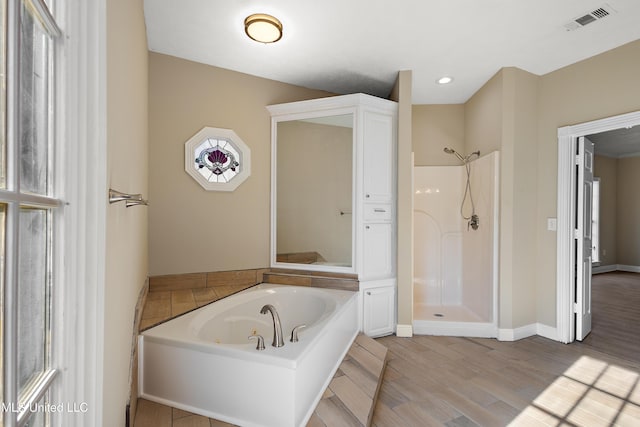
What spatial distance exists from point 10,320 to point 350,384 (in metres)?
1.81

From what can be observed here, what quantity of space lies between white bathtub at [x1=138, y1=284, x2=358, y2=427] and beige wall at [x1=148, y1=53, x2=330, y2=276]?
89 cm

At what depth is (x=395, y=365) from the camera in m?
2.36

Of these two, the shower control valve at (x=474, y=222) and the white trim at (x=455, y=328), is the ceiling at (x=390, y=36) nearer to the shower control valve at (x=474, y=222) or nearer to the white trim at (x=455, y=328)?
the shower control valve at (x=474, y=222)

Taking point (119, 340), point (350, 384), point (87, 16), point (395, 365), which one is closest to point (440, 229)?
point (395, 365)

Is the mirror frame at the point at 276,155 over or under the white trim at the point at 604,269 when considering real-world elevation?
over

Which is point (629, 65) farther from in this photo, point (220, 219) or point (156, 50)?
point (156, 50)

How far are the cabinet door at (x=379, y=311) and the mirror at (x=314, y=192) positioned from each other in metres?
0.38

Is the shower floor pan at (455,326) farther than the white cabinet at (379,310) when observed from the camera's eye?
Yes

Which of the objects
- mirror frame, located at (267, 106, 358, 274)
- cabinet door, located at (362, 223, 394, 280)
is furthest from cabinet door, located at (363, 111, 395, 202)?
cabinet door, located at (362, 223, 394, 280)

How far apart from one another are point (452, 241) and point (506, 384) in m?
1.80

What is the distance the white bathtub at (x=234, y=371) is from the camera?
1.46m

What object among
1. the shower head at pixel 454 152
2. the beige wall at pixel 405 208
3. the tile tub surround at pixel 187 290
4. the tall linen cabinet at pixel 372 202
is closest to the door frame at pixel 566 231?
the shower head at pixel 454 152

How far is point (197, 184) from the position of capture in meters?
2.87

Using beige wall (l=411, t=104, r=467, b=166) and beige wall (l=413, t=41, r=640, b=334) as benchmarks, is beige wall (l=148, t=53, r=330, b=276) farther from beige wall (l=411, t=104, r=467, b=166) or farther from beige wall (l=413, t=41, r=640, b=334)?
beige wall (l=413, t=41, r=640, b=334)
